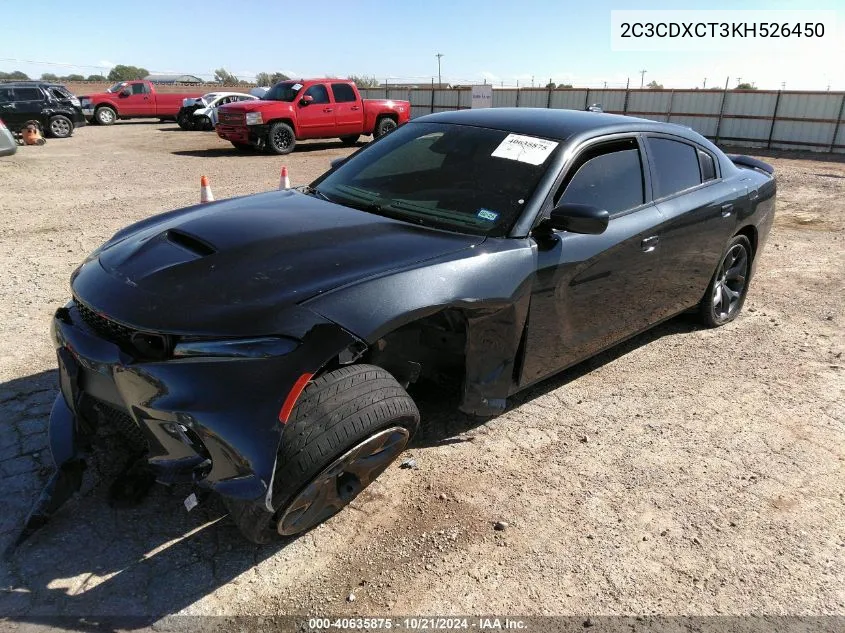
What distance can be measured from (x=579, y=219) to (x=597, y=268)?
1.72 feet

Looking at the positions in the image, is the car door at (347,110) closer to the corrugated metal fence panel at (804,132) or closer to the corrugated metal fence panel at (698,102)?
the corrugated metal fence panel at (698,102)

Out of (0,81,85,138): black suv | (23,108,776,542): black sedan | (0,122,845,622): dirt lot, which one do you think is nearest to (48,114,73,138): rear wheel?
(0,81,85,138): black suv

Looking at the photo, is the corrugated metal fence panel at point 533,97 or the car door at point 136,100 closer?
the car door at point 136,100

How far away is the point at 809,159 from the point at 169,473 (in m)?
20.9

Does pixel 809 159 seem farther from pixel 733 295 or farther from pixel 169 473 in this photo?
pixel 169 473

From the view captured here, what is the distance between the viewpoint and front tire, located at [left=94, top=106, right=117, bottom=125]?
24.7 metres

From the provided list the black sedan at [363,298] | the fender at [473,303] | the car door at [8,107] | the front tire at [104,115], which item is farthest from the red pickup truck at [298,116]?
the fender at [473,303]

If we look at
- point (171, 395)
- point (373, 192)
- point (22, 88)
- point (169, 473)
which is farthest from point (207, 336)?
point (22, 88)

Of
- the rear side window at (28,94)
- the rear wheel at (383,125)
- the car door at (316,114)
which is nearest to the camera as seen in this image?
the car door at (316,114)

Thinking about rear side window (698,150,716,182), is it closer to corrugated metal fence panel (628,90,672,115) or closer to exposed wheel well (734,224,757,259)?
exposed wheel well (734,224,757,259)

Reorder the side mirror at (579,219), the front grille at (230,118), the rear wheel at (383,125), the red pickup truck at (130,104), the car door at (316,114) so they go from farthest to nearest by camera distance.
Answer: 1. the red pickup truck at (130,104)
2. the rear wheel at (383,125)
3. the car door at (316,114)
4. the front grille at (230,118)
5. the side mirror at (579,219)

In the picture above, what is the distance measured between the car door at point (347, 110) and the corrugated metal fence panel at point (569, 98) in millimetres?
10805

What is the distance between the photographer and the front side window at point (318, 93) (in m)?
17.2

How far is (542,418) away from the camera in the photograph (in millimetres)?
3582
